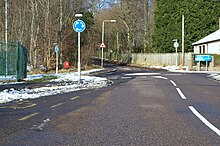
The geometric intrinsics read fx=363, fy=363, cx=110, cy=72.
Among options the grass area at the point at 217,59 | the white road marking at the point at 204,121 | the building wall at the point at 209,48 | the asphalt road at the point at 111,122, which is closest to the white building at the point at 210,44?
the building wall at the point at 209,48

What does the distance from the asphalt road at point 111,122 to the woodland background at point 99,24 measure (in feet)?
83.3

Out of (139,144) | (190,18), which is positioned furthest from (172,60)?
(139,144)

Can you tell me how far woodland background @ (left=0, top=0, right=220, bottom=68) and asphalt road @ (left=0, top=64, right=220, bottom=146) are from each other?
1000 inches

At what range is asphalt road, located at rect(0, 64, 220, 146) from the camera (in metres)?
6.27

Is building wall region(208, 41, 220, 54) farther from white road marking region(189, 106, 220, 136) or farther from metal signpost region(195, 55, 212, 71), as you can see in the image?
white road marking region(189, 106, 220, 136)

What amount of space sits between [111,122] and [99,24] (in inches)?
2419

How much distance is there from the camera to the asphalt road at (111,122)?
20.6 feet

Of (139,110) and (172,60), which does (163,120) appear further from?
(172,60)

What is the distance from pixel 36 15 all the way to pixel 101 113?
28463 mm

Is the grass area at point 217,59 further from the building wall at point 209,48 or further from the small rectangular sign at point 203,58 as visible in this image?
the building wall at point 209,48

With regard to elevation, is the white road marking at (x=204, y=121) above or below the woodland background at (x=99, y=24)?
below

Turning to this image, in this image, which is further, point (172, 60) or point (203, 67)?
point (172, 60)

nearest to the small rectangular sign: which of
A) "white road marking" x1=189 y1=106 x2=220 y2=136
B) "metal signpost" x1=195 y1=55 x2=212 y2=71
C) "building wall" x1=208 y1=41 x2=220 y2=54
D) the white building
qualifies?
"metal signpost" x1=195 y1=55 x2=212 y2=71

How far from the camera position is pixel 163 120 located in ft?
27.1
